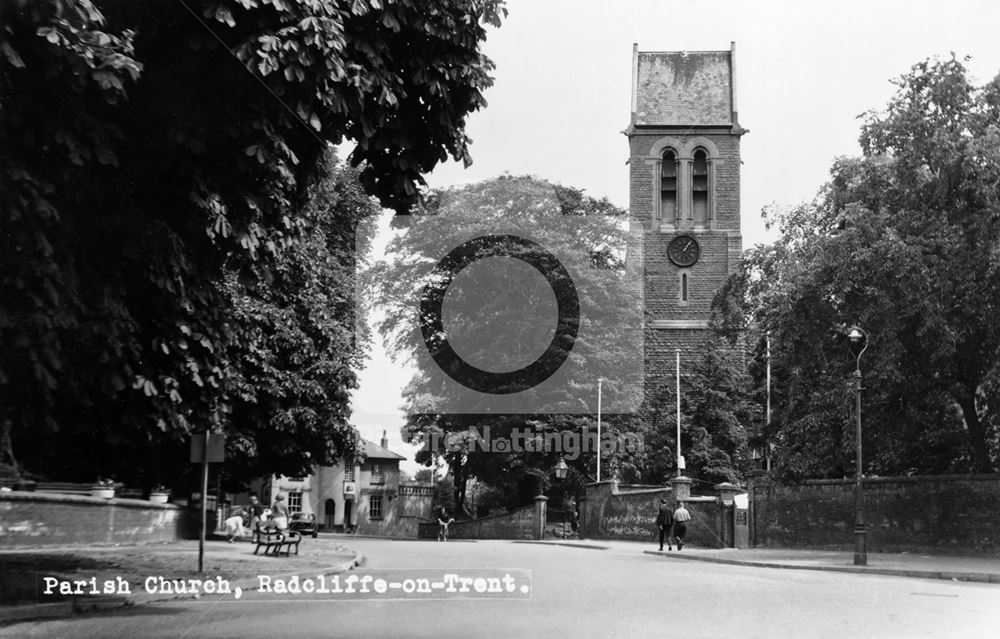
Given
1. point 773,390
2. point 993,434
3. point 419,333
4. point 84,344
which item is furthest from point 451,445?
point 84,344

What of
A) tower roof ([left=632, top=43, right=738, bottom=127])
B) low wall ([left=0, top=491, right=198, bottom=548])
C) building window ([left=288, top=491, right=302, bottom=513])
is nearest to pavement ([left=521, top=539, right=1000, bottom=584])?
low wall ([left=0, top=491, right=198, bottom=548])

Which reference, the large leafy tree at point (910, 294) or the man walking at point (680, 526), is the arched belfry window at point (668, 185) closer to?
the large leafy tree at point (910, 294)

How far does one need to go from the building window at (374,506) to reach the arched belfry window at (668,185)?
27224 millimetres

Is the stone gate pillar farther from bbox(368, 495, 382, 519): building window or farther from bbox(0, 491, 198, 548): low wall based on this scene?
bbox(368, 495, 382, 519): building window

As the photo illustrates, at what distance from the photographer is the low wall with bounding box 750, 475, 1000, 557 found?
25.1 metres

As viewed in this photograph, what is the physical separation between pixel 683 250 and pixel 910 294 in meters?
39.4

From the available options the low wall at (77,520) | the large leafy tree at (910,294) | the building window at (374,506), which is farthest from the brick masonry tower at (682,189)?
the low wall at (77,520)

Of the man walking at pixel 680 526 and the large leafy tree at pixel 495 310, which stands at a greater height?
the large leafy tree at pixel 495 310

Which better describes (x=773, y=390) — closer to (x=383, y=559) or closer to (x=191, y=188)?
(x=383, y=559)

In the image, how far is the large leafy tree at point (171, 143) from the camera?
859 centimetres

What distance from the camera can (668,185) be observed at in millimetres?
66375

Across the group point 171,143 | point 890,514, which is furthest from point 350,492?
point 171,143

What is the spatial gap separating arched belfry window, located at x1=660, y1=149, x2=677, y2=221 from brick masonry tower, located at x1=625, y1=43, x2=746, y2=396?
6 cm

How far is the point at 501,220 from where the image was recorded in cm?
4409
